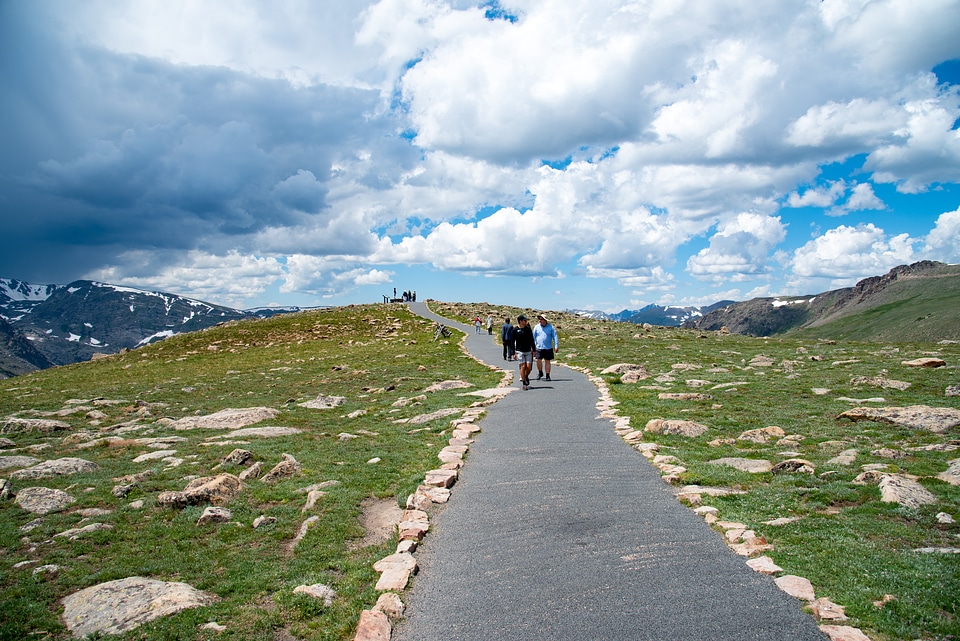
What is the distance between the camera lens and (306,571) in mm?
8453

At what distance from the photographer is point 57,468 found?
14.3 m

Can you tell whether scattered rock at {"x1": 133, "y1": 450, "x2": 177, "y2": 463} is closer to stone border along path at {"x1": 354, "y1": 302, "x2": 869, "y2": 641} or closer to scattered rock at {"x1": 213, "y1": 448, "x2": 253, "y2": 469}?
scattered rock at {"x1": 213, "y1": 448, "x2": 253, "y2": 469}

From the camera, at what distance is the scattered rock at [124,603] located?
7227mm

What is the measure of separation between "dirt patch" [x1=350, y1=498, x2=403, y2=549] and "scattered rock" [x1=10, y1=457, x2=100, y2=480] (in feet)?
29.4

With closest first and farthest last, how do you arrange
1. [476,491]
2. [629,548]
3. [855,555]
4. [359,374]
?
[855,555]
[629,548]
[476,491]
[359,374]

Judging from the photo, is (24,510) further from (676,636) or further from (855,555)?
(855,555)

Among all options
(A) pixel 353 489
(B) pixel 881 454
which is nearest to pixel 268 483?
(A) pixel 353 489

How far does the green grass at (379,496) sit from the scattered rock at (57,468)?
460 mm

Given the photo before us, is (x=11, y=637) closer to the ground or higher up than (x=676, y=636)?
closer to the ground

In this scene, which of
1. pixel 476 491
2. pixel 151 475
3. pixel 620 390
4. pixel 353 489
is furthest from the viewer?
pixel 620 390

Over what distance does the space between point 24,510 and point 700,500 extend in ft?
47.1

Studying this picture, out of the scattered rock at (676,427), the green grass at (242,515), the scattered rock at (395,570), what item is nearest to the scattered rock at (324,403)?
the green grass at (242,515)

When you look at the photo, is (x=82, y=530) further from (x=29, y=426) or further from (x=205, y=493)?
(x=29, y=426)

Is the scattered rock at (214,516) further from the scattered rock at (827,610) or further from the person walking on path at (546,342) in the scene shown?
the person walking on path at (546,342)
